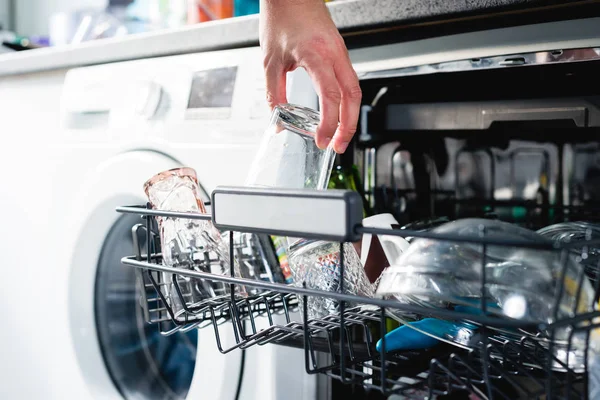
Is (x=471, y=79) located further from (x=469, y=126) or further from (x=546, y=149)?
(x=546, y=149)

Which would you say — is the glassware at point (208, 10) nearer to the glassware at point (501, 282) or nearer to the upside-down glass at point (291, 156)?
the upside-down glass at point (291, 156)

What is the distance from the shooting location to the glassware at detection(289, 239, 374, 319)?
0.57 meters

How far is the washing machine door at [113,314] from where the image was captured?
3.27 feet

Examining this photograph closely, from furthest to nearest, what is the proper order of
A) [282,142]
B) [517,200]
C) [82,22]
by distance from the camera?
[82,22] < [517,200] < [282,142]

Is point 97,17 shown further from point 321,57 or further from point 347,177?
point 321,57

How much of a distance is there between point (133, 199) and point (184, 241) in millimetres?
374

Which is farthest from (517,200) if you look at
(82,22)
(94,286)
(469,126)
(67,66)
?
(82,22)

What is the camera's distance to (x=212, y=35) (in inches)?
35.7

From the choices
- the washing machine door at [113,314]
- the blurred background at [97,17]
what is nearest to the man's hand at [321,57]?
the washing machine door at [113,314]

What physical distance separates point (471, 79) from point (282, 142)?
12.2 inches

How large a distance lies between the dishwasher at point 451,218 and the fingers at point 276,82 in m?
0.15

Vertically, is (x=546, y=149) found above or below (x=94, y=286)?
above

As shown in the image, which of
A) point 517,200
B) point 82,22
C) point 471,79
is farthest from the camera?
point 82,22

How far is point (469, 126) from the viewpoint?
0.81 meters
